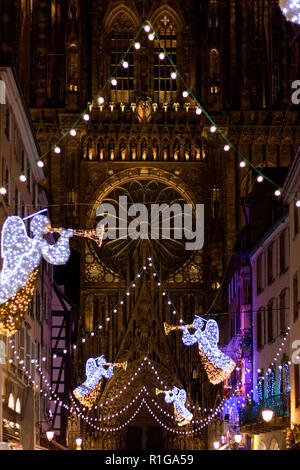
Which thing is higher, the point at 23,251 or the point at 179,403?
the point at 179,403

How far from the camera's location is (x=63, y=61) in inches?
2530

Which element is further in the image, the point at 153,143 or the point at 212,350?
the point at 153,143

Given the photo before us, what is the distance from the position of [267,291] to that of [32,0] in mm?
31385

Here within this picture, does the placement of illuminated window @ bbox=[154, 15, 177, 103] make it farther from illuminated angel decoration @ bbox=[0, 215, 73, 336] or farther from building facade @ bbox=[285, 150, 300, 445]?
illuminated angel decoration @ bbox=[0, 215, 73, 336]

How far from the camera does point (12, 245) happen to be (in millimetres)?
23734

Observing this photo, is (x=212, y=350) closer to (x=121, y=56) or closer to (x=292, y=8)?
(x=292, y=8)

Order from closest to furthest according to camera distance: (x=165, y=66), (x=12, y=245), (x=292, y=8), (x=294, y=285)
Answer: (x=292, y=8), (x=12, y=245), (x=294, y=285), (x=165, y=66)

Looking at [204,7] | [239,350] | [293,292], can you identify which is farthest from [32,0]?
[293,292]

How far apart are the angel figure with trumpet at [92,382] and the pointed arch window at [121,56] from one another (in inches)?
644

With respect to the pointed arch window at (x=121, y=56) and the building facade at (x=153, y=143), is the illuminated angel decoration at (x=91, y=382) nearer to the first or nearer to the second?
the building facade at (x=153, y=143)

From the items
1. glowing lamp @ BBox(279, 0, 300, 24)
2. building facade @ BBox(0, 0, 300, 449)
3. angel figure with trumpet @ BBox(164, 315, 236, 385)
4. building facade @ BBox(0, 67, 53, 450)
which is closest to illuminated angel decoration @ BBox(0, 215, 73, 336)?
building facade @ BBox(0, 67, 53, 450)

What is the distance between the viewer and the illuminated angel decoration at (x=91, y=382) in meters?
53.5

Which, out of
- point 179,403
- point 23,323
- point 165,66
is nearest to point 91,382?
point 179,403

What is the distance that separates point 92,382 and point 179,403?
498 cm
